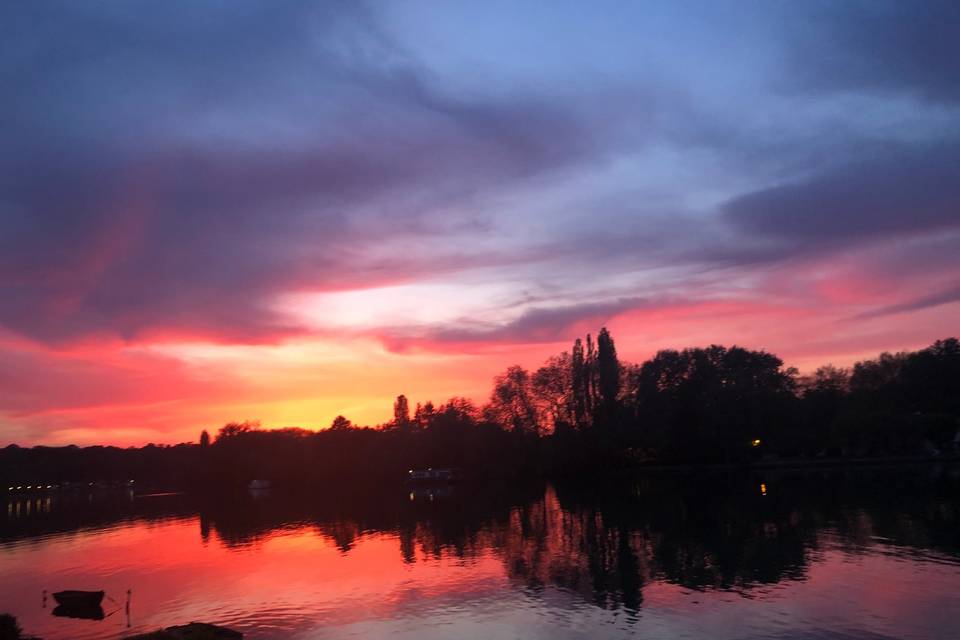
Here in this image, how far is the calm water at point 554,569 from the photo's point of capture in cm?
2853

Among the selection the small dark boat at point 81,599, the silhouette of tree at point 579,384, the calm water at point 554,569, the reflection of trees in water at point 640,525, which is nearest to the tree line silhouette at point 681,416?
the silhouette of tree at point 579,384

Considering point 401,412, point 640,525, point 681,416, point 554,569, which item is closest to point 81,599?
point 554,569

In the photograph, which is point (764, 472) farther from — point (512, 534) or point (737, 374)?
point (512, 534)

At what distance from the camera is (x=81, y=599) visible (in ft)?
119

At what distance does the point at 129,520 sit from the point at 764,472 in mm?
82634

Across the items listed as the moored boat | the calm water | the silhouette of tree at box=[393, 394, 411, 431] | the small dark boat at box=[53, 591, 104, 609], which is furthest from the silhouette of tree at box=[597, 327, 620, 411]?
the small dark boat at box=[53, 591, 104, 609]

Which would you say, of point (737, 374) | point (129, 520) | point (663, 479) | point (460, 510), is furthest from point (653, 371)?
point (129, 520)

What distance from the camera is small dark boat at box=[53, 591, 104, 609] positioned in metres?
36.1

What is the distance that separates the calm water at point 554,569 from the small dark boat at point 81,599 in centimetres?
105

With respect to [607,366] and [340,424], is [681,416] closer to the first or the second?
[607,366]

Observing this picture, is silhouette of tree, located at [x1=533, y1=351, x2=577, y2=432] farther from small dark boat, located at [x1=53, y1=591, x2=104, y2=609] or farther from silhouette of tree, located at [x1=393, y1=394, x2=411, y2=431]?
small dark boat, located at [x1=53, y1=591, x2=104, y2=609]

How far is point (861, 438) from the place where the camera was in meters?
105

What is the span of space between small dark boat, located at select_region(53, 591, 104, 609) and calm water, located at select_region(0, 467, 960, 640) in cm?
105

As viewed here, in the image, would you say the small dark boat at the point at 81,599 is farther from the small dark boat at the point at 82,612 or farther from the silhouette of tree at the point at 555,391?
the silhouette of tree at the point at 555,391
